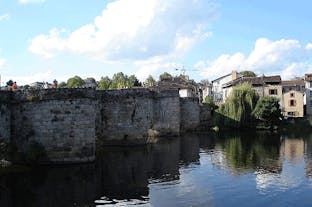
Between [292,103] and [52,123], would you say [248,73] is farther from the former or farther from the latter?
[52,123]

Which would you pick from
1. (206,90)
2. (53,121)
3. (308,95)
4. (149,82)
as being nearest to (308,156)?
(53,121)

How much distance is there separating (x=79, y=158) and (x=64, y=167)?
1447 mm

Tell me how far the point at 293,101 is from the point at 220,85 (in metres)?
23.5

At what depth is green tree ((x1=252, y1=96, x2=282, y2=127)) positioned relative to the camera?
5997cm

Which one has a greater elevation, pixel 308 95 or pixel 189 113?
pixel 308 95

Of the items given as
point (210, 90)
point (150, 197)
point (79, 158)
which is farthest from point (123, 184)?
point (210, 90)

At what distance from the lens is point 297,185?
73.6 feet

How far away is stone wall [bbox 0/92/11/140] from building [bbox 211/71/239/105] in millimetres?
67586

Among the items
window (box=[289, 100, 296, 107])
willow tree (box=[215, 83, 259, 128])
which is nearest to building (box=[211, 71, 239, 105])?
window (box=[289, 100, 296, 107])

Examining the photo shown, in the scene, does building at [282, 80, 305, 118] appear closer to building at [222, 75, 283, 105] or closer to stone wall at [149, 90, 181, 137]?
building at [222, 75, 283, 105]

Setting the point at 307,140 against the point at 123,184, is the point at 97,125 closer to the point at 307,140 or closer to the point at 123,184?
the point at 123,184

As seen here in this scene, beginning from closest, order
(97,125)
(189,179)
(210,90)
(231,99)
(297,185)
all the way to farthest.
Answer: (297,185) → (189,179) → (97,125) → (231,99) → (210,90)

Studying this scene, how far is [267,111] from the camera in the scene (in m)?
59.9

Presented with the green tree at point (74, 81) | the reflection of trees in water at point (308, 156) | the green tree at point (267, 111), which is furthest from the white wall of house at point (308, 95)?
the green tree at point (74, 81)
